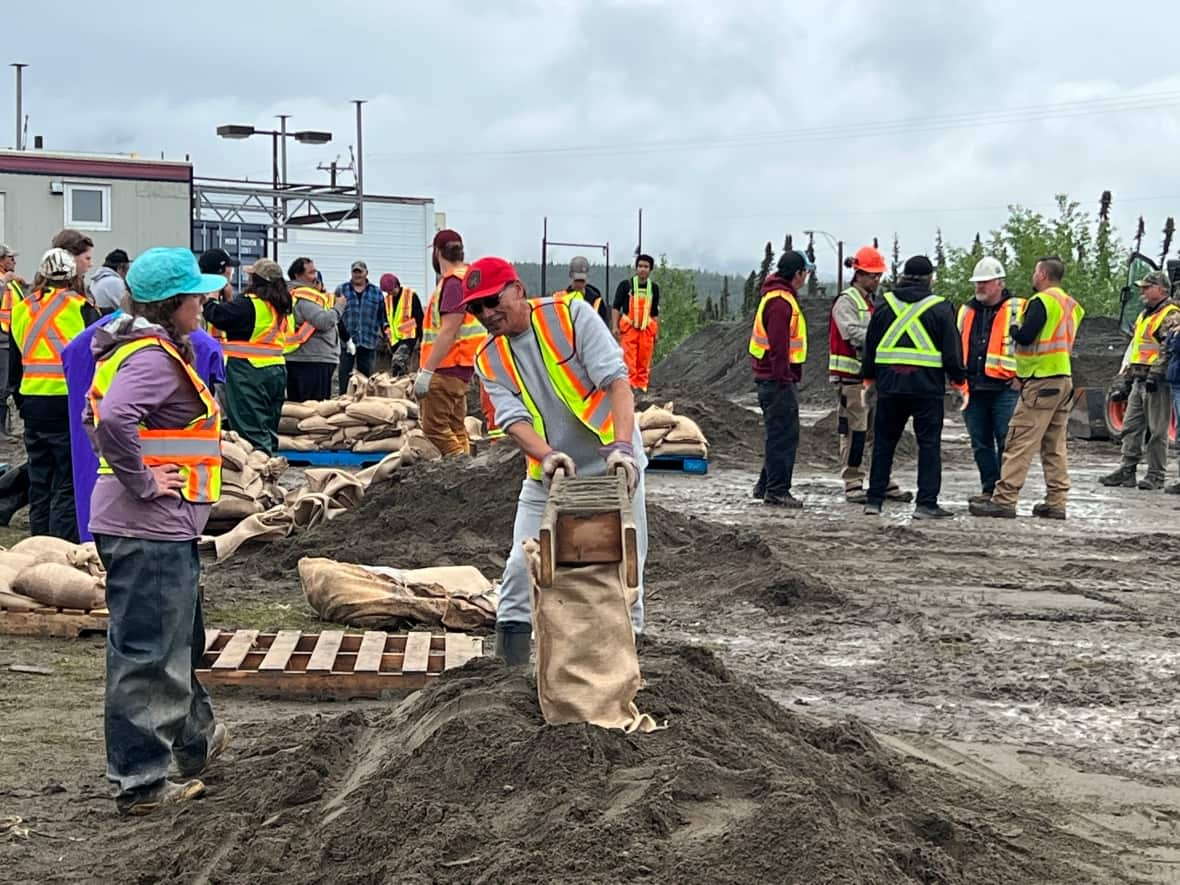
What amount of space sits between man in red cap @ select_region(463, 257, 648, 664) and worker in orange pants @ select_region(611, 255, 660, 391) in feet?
46.2

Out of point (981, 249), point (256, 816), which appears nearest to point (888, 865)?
point (256, 816)

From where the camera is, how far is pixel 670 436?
16234 mm

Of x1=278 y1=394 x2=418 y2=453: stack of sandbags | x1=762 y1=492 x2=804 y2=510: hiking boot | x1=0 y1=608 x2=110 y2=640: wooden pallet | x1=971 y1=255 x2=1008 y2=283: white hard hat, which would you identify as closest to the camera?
x1=0 y1=608 x2=110 y2=640: wooden pallet

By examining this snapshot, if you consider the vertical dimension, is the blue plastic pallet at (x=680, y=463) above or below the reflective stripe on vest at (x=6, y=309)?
below

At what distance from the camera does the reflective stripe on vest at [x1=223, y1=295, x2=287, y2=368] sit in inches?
527

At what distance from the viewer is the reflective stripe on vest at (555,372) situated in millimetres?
5871

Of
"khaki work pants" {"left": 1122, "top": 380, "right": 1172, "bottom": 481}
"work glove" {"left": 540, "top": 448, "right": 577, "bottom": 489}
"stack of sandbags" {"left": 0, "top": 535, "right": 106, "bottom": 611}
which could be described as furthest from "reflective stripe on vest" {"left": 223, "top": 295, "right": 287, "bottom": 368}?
"work glove" {"left": 540, "top": 448, "right": 577, "bottom": 489}

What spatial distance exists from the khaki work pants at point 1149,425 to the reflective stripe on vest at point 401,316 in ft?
29.6

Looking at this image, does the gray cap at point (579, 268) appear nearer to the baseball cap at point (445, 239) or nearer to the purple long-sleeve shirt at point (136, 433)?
the baseball cap at point (445, 239)

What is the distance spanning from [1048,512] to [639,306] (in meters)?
8.49

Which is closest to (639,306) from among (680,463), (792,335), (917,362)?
(680,463)

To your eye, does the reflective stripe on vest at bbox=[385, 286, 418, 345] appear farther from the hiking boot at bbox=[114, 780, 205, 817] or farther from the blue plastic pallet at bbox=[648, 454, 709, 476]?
the hiking boot at bbox=[114, 780, 205, 817]

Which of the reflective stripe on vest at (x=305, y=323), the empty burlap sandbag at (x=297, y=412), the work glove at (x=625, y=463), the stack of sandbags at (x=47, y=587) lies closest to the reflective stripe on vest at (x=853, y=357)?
the reflective stripe on vest at (x=305, y=323)

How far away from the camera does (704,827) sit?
399 cm
